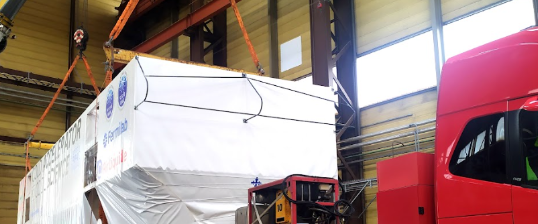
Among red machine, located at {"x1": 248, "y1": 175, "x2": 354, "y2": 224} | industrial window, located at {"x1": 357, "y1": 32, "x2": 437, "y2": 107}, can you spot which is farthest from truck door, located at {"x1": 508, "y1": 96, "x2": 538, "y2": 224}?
industrial window, located at {"x1": 357, "y1": 32, "x2": 437, "y2": 107}

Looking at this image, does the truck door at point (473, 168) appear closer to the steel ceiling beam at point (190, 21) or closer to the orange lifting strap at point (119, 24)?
the orange lifting strap at point (119, 24)

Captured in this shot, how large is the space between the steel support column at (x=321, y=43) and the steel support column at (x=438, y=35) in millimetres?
2455

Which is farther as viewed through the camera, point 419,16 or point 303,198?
point 419,16

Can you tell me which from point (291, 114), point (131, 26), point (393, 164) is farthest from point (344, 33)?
point (131, 26)

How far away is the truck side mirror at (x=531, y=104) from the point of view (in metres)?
4.37

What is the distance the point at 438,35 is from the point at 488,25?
109 centimetres

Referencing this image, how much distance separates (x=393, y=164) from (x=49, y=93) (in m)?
17.2

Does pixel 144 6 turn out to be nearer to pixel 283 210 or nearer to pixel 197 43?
pixel 197 43

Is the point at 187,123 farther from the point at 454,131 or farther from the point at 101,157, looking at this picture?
the point at 454,131

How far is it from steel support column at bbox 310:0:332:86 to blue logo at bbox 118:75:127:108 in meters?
6.30

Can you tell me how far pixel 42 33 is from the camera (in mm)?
20656

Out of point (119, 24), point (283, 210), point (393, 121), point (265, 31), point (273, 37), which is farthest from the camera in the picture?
point (265, 31)

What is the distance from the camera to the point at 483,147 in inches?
187

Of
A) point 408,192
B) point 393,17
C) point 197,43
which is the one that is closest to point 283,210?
point 408,192
